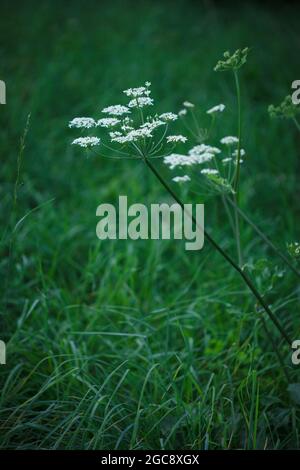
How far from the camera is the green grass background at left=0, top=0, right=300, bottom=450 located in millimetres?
1647

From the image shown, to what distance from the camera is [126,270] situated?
232cm

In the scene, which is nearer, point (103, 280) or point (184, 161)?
point (184, 161)

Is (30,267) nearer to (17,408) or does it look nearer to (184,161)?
(17,408)

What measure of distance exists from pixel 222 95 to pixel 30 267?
2.13 metres

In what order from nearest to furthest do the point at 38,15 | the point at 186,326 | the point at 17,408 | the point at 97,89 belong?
the point at 17,408
the point at 186,326
the point at 97,89
the point at 38,15

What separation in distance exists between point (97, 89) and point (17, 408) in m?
2.66

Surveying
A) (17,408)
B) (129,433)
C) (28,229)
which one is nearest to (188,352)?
(129,433)

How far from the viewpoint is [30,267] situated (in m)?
2.46

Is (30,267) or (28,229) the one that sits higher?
(28,229)

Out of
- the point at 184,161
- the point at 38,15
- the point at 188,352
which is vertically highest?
the point at 38,15

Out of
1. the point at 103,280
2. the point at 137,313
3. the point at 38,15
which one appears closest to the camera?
the point at 137,313

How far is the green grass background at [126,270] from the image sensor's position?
1647mm
